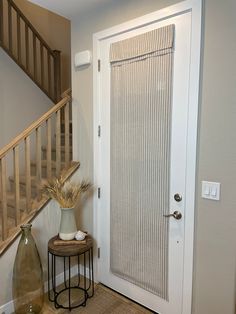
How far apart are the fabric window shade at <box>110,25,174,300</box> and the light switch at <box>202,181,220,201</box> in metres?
0.28

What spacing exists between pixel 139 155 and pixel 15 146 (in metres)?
1.00

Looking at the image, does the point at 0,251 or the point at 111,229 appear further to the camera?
the point at 111,229

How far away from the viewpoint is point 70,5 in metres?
2.16

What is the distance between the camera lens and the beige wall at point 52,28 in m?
3.92

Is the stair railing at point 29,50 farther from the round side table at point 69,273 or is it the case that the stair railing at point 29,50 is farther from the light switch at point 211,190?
the light switch at point 211,190

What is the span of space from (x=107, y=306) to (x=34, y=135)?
2.34 m

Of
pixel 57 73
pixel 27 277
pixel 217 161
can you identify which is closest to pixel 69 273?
pixel 27 277

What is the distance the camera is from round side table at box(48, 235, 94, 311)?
2.03 metres

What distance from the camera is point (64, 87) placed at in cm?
440

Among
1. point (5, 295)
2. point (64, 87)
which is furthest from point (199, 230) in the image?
point (64, 87)

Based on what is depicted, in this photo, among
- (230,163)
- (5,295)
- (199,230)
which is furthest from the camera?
(5,295)

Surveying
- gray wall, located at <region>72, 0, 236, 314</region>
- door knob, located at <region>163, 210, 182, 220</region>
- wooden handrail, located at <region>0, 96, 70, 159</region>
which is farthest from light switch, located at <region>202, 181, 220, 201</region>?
wooden handrail, located at <region>0, 96, 70, 159</region>

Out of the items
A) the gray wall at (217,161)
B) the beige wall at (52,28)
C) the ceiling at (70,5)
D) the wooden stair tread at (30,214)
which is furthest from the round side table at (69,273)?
the beige wall at (52,28)

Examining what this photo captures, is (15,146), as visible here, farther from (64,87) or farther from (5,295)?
(64,87)
